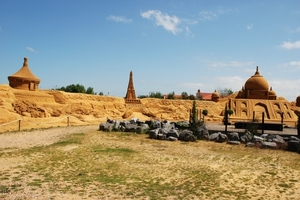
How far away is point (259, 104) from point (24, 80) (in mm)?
28651

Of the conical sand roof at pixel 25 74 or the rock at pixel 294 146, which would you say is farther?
the conical sand roof at pixel 25 74

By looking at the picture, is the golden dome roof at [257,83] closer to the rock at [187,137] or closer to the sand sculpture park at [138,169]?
the sand sculpture park at [138,169]

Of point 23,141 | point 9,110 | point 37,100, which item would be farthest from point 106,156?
point 37,100

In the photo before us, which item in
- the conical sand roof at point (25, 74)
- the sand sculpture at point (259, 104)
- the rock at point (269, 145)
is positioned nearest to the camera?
the rock at point (269, 145)

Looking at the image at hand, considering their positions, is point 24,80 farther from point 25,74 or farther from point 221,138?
point 221,138

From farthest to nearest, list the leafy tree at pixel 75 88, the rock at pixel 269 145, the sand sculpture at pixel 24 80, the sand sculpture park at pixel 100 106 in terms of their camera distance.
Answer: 1. the leafy tree at pixel 75 88
2. the sand sculpture at pixel 24 80
3. the sand sculpture park at pixel 100 106
4. the rock at pixel 269 145

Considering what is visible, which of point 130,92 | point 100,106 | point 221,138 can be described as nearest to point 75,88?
point 130,92

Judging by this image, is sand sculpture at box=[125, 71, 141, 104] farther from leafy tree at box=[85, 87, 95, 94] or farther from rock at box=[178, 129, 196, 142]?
rock at box=[178, 129, 196, 142]

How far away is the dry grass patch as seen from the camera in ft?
21.5

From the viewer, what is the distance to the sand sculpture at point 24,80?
25562mm

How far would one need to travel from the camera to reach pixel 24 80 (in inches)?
1016

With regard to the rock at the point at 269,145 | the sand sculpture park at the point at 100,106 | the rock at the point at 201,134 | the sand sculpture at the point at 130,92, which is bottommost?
the rock at the point at 269,145

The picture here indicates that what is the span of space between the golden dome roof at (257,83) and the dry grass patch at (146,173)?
→ 2605cm

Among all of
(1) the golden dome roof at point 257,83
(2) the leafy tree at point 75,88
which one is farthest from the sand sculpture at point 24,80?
(1) the golden dome roof at point 257,83
